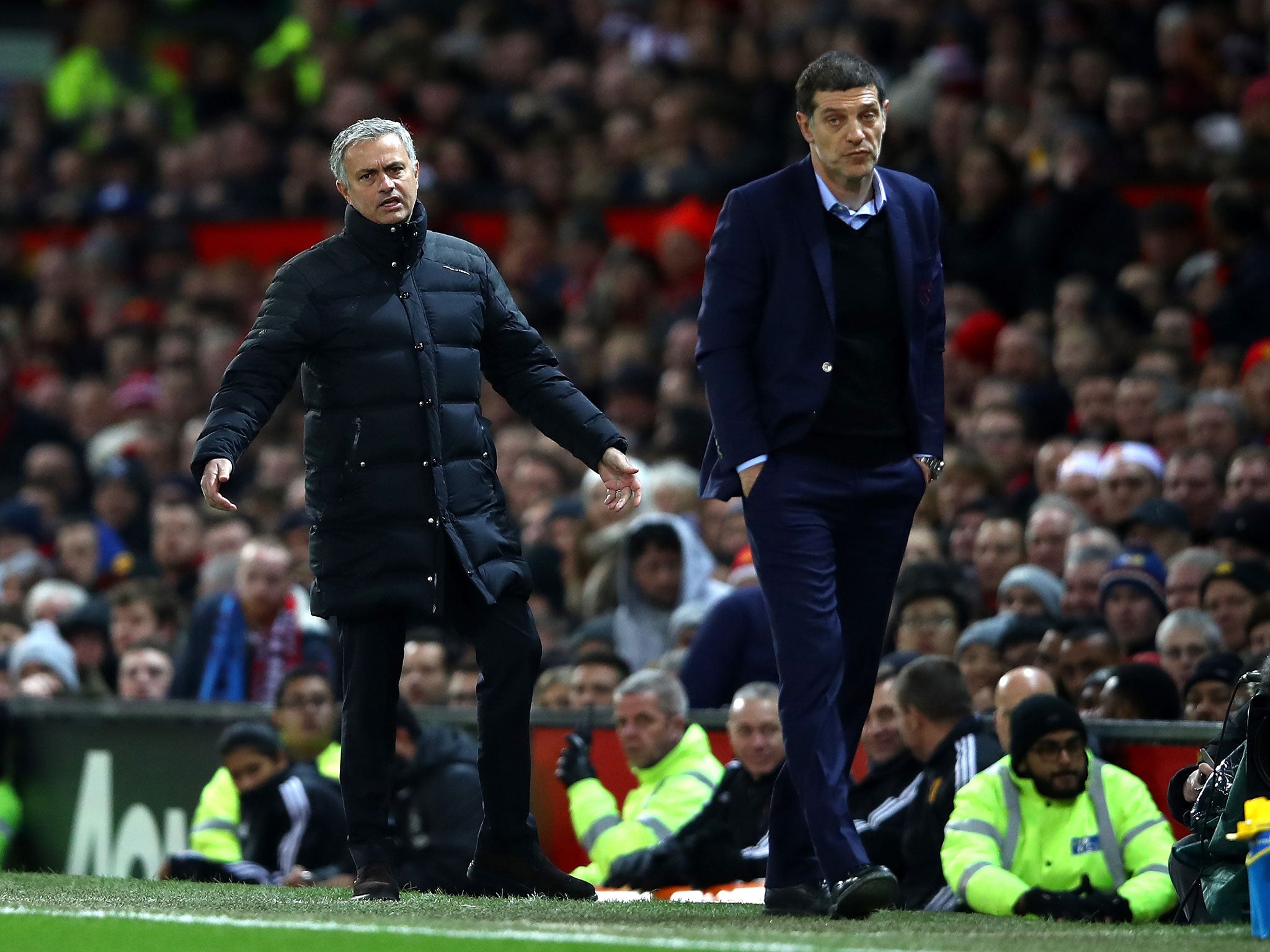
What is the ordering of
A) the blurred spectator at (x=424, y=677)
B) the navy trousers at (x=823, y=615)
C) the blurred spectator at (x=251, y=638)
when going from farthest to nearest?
1. the blurred spectator at (x=251, y=638)
2. the blurred spectator at (x=424, y=677)
3. the navy trousers at (x=823, y=615)

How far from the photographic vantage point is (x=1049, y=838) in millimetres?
7555

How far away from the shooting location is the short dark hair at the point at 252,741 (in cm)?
972

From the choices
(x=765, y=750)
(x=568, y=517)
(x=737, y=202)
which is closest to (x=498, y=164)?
(x=568, y=517)

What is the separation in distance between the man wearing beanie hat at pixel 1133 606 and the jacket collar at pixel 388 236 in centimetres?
400

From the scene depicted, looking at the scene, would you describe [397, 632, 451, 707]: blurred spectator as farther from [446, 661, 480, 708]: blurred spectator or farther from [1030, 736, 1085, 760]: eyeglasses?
[1030, 736, 1085, 760]: eyeglasses

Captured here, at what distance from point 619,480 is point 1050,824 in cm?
194

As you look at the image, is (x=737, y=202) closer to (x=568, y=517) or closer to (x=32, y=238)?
(x=568, y=517)

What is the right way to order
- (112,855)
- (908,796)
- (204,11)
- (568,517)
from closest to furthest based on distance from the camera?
(908,796) → (112,855) → (568,517) → (204,11)

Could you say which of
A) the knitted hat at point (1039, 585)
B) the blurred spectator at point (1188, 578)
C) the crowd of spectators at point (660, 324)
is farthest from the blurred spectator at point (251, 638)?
the blurred spectator at point (1188, 578)

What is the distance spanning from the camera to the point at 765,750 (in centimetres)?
871

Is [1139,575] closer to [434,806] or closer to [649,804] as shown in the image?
[649,804]

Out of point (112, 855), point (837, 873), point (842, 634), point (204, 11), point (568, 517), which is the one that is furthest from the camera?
point (204, 11)

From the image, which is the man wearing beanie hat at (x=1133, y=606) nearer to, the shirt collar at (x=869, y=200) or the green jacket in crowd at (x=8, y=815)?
the shirt collar at (x=869, y=200)

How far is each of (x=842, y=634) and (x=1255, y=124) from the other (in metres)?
7.27
